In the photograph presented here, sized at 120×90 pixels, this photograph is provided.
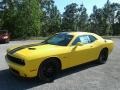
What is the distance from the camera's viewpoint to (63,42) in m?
8.44

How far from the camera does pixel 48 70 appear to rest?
24.3ft

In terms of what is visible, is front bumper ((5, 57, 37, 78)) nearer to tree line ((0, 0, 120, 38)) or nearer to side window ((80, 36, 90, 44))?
side window ((80, 36, 90, 44))

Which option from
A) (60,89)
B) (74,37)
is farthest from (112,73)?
(60,89)

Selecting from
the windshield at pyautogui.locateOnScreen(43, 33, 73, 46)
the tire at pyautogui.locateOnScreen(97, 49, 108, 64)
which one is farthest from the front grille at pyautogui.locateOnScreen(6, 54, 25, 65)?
the tire at pyautogui.locateOnScreen(97, 49, 108, 64)

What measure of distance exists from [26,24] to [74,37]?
21221 millimetres

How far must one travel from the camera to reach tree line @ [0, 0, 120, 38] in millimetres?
29344

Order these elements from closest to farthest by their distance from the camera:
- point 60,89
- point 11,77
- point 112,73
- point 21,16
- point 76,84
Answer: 1. point 60,89
2. point 76,84
3. point 11,77
4. point 112,73
5. point 21,16

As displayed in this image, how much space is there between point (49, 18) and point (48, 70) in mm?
49133

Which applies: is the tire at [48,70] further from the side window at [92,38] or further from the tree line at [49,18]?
the tree line at [49,18]

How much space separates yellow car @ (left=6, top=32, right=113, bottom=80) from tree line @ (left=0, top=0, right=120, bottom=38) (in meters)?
20.6

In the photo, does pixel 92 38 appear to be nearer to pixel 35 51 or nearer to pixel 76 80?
pixel 76 80

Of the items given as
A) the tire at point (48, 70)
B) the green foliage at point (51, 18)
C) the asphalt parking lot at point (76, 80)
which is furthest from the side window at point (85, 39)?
the green foliage at point (51, 18)

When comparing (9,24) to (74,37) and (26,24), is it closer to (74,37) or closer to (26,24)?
(26,24)

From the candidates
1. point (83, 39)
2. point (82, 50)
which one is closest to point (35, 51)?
point (82, 50)
